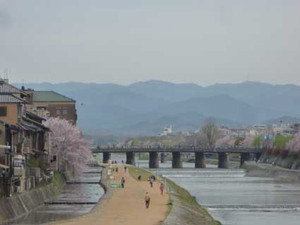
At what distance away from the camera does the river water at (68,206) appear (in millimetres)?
41875

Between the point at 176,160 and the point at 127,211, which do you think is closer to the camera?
the point at 127,211

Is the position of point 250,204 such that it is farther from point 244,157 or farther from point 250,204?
point 244,157

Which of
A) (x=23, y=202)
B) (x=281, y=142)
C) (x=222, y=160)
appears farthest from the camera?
(x=222, y=160)

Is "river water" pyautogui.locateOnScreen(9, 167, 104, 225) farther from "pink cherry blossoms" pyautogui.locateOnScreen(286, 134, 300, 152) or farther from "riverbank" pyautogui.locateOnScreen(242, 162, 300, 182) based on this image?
"pink cherry blossoms" pyautogui.locateOnScreen(286, 134, 300, 152)

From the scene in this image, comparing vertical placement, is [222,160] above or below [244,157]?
below

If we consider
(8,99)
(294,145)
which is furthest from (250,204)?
(294,145)

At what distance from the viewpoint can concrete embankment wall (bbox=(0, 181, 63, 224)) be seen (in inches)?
1552

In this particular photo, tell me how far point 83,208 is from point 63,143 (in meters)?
35.0

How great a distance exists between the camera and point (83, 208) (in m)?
49.4

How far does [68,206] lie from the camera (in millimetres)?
50875

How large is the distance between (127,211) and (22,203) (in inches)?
278

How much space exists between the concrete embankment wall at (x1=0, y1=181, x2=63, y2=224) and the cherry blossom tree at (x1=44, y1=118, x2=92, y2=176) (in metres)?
24.1

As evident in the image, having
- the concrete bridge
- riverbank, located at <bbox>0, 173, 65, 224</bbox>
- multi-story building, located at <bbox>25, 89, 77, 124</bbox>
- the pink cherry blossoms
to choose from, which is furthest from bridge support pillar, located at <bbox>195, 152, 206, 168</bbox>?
riverbank, located at <bbox>0, 173, 65, 224</bbox>

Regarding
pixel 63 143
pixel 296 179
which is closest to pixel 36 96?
pixel 63 143
